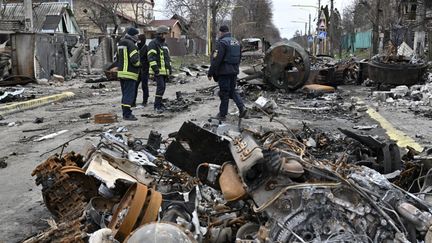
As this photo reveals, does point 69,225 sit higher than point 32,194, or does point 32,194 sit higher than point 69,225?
point 69,225

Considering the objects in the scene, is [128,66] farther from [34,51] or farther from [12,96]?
[34,51]

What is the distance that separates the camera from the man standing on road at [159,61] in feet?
40.0

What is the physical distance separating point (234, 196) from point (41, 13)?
157 ft

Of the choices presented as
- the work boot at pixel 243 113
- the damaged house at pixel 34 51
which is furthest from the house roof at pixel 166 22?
the work boot at pixel 243 113

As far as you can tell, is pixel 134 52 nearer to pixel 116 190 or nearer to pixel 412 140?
pixel 412 140

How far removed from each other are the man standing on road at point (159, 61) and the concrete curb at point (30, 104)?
3884mm

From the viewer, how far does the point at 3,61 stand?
19.4 meters

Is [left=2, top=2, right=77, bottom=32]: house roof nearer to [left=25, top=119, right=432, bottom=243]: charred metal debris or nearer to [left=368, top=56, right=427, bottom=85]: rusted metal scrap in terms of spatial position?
[left=368, top=56, right=427, bottom=85]: rusted metal scrap

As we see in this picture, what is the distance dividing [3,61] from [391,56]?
1397 centimetres

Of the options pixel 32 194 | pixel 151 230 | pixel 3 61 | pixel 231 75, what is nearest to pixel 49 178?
pixel 32 194

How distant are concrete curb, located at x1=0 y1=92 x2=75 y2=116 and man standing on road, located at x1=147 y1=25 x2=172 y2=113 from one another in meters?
3.88

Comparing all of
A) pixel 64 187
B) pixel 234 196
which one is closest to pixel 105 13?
pixel 64 187

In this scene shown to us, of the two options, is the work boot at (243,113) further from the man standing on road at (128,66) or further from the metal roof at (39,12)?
the metal roof at (39,12)

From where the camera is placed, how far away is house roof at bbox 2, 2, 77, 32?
45322mm
